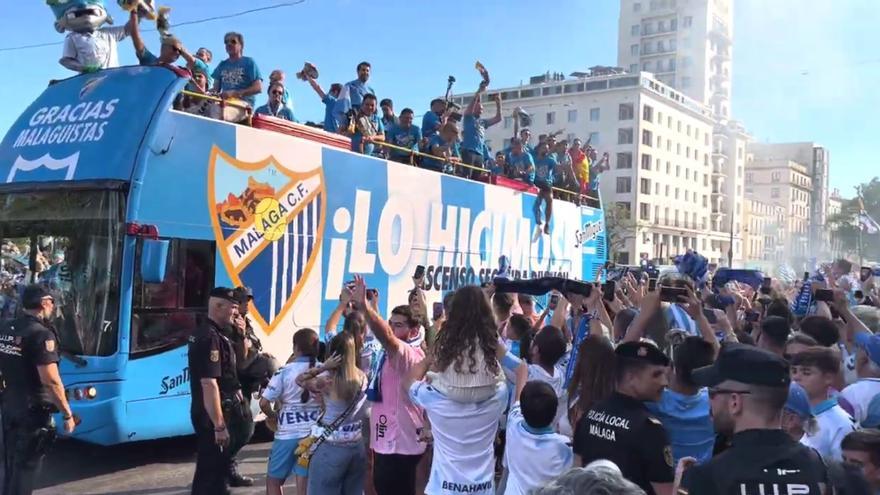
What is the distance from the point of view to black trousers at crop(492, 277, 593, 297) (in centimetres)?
469

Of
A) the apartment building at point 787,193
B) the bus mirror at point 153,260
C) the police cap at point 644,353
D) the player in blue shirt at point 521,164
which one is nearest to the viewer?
the police cap at point 644,353

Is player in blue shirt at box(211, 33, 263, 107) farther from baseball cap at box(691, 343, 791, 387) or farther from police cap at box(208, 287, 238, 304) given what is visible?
baseball cap at box(691, 343, 791, 387)

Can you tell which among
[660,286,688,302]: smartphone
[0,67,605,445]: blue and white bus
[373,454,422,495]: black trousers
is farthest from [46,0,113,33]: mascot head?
[660,286,688,302]: smartphone

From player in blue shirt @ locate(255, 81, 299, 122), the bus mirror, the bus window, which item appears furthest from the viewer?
player in blue shirt @ locate(255, 81, 299, 122)

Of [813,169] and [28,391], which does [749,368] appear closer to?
[28,391]

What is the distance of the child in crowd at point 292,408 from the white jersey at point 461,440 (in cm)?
130

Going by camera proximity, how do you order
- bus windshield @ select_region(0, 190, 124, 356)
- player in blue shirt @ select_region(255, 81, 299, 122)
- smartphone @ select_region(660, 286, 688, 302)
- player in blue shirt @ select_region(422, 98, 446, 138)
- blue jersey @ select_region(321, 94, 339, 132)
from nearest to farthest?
smartphone @ select_region(660, 286, 688, 302)
bus windshield @ select_region(0, 190, 124, 356)
player in blue shirt @ select_region(255, 81, 299, 122)
blue jersey @ select_region(321, 94, 339, 132)
player in blue shirt @ select_region(422, 98, 446, 138)

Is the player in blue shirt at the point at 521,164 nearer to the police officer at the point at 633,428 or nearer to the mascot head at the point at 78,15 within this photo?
the mascot head at the point at 78,15

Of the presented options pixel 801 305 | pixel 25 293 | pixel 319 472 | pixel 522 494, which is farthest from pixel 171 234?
pixel 801 305

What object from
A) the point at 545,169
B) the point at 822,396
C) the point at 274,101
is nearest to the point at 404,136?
the point at 274,101

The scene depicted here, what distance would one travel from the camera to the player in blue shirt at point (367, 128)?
378 inches

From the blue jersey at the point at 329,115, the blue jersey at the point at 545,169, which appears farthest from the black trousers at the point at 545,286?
the blue jersey at the point at 545,169

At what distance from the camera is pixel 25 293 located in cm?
511

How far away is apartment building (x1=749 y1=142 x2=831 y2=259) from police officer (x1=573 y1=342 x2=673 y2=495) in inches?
3127
